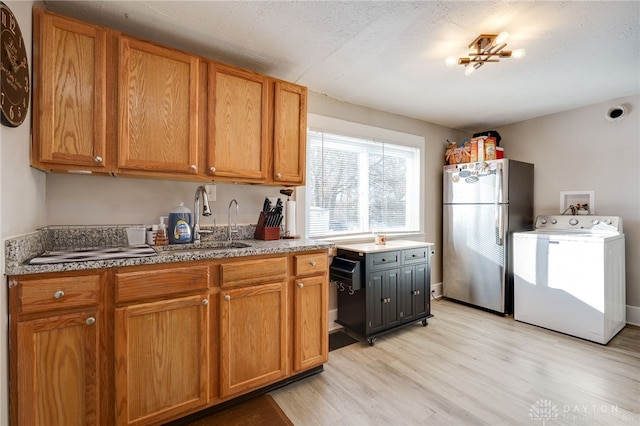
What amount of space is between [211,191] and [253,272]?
0.82 metres

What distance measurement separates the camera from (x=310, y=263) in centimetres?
205

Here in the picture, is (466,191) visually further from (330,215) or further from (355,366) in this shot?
(355,366)

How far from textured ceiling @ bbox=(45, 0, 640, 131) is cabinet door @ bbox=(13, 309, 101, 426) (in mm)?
1690

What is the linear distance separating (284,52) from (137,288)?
5.92ft

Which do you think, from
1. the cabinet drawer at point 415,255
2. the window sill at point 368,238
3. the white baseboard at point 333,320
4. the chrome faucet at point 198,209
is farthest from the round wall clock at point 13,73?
the cabinet drawer at point 415,255

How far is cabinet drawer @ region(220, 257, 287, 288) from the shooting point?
5.60 ft

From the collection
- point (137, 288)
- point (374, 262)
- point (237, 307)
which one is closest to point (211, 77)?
point (137, 288)

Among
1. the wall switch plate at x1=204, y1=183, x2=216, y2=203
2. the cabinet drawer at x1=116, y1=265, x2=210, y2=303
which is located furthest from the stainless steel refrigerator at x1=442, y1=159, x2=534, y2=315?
the cabinet drawer at x1=116, y1=265, x2=210, y2=303

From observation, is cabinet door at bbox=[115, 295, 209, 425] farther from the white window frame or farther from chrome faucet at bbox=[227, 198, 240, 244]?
the white window frame

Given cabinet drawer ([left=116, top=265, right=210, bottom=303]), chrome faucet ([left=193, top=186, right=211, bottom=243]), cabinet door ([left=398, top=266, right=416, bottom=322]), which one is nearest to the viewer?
cabinet drawer ([left=116, top=265, right=210, bottom=303])

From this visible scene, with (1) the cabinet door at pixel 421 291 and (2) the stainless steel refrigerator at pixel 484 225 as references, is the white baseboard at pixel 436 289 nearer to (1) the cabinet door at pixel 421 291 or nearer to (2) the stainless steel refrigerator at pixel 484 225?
(2) the stainless steel refrigerator at pixel 484 225

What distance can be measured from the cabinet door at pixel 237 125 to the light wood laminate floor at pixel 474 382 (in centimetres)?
156

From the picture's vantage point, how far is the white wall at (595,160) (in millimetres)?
2969

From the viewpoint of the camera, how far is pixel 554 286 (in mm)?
2805
